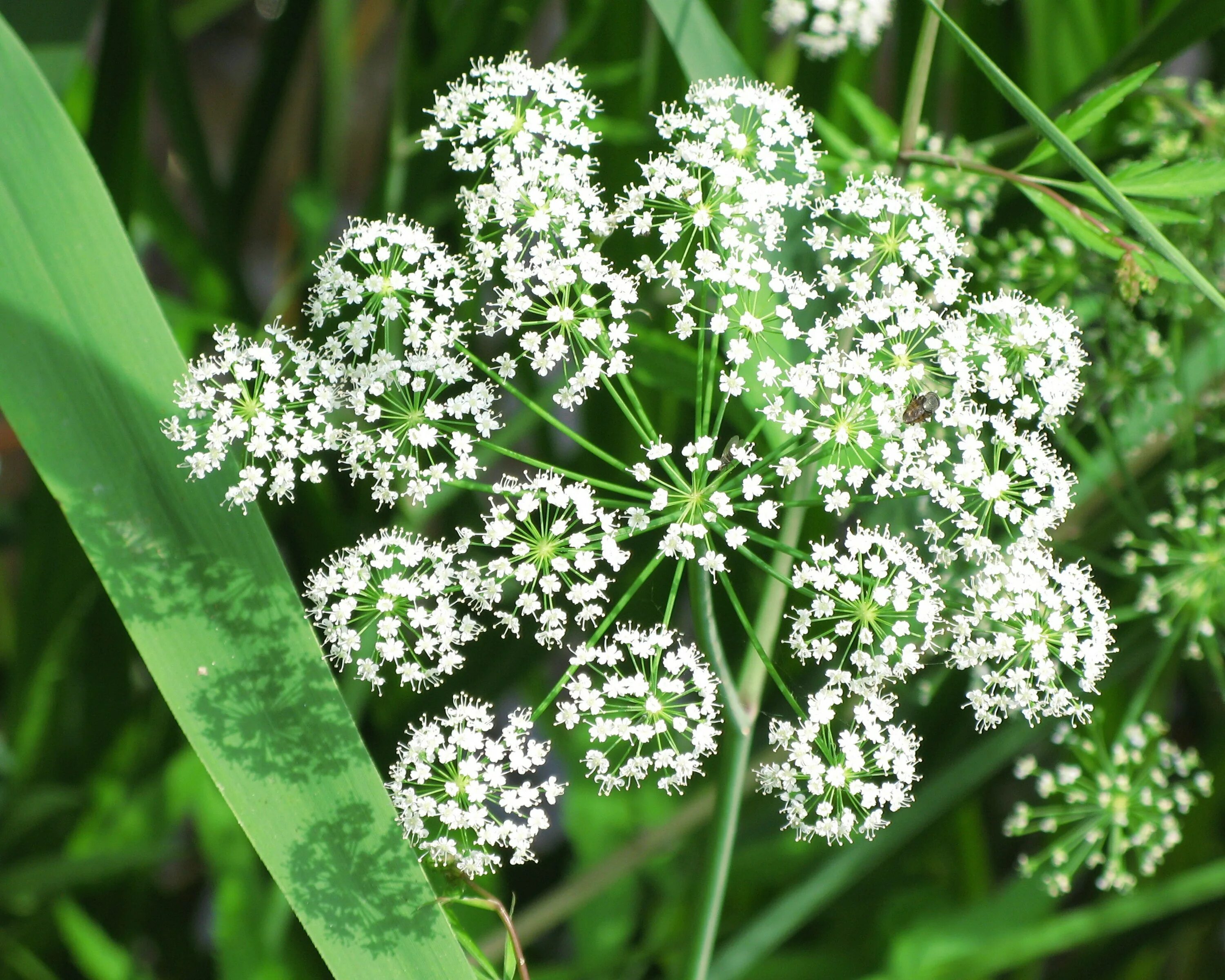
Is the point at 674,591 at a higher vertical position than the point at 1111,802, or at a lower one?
higher

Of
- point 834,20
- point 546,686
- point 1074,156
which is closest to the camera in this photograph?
point 1074,156

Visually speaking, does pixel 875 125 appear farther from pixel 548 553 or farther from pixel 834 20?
pixel 548 553

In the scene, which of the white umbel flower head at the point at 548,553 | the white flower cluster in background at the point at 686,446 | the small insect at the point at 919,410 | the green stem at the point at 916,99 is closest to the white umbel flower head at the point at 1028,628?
the white flower cluster in background at the point at 686,446

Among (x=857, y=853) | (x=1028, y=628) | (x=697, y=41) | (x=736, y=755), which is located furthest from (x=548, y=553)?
(x=857, y=853)

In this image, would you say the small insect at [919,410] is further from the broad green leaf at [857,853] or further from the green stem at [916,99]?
the broad green leaf at [857,853]

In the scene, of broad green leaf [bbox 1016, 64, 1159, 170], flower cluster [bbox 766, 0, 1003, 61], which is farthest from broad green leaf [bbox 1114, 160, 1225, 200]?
flower cluster [bbox 766, 0, 1003, 61]
